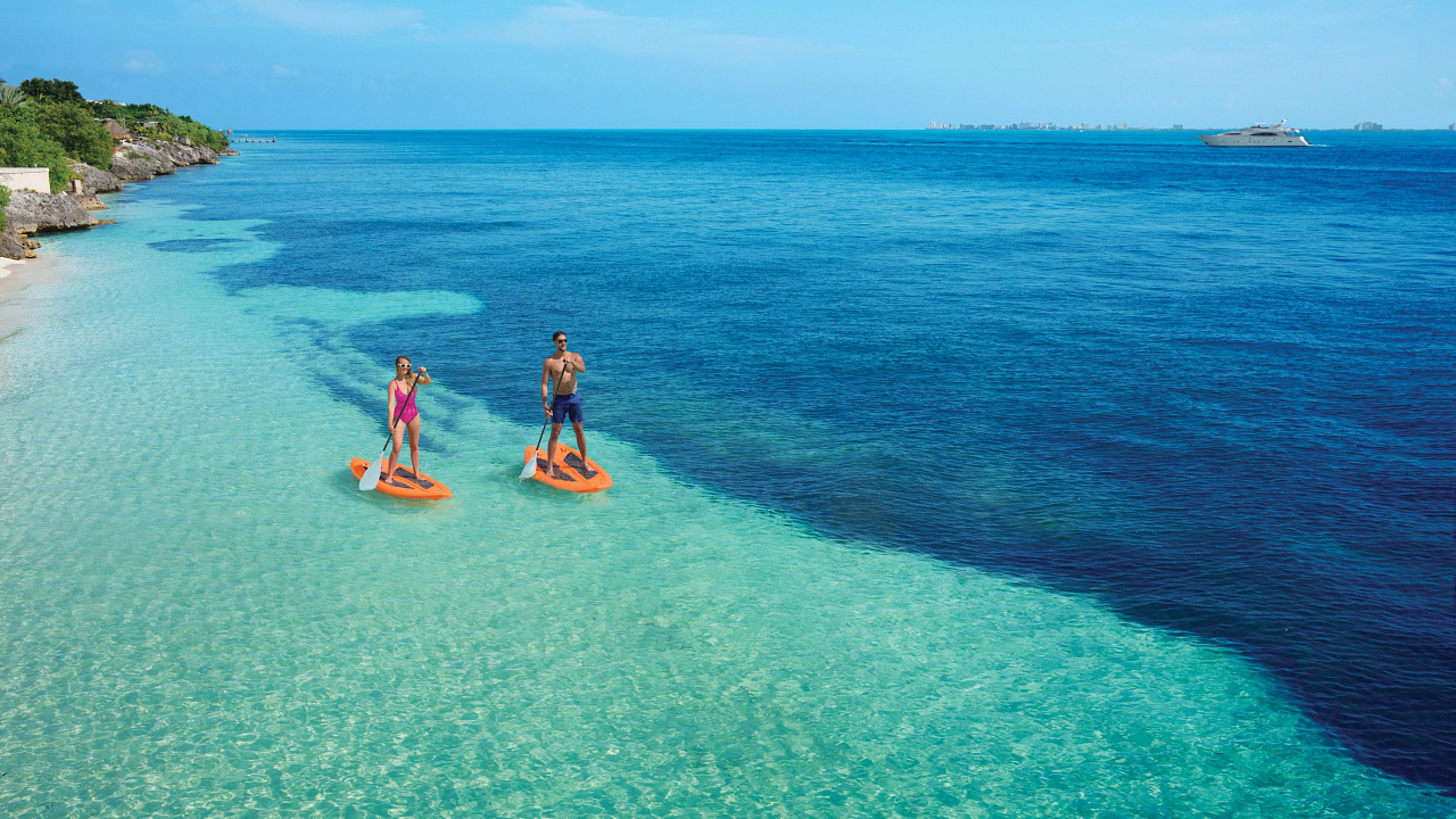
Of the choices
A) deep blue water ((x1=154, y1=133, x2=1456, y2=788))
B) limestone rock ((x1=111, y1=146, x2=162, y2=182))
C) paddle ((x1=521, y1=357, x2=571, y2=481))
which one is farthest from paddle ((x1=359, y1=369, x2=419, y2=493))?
limestone rock ((x1=111, y1=146, x2=162, y2=182))

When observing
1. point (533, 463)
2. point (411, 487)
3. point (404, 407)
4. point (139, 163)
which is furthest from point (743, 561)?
point (139, 163)

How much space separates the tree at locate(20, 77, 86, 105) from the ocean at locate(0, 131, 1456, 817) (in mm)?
83381

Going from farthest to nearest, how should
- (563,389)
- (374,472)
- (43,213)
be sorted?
1. (43,213)
2. (374,472)
3. (563,389)

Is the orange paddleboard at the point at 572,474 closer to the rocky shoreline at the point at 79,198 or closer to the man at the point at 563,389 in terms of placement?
the man at the point at 563,389

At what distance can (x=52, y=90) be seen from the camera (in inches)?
3871

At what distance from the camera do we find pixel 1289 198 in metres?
74.3

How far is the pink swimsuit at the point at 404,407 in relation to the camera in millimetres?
15062

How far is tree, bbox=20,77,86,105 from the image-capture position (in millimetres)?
96938

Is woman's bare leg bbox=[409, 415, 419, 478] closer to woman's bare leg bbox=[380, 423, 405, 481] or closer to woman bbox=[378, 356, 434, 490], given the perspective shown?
woman bbox=[378, 356, 434, 490]

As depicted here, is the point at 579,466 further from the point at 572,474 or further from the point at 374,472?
the point at 374,472

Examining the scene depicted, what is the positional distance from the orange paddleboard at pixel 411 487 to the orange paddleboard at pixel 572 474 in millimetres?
1541

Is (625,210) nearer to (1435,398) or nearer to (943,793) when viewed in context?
(1435,398)

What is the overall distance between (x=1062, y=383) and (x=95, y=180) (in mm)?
72973

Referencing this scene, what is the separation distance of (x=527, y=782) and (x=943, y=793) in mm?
4063
